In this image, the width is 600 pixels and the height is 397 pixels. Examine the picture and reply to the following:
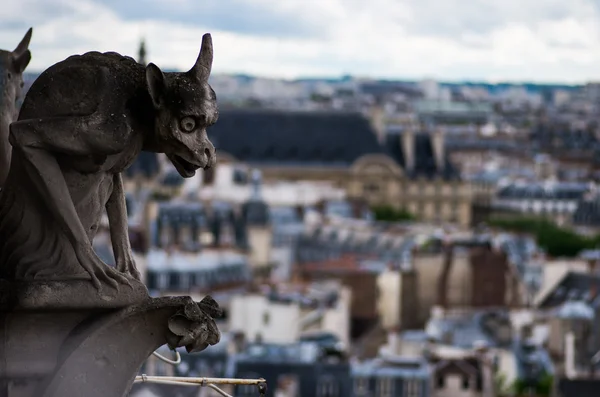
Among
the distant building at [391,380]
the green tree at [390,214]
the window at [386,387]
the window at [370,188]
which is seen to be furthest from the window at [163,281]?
the window at [370,188]

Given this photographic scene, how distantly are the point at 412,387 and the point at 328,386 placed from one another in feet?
4.87

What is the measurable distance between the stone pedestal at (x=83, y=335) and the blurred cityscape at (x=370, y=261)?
2370 millimetres

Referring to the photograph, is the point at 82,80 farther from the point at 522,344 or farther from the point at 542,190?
the point at 542,190

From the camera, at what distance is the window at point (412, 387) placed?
39.1 m

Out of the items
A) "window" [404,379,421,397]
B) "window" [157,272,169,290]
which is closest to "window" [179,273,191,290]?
"window" [157,272,169,290]

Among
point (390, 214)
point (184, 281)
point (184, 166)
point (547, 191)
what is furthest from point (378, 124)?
point (184, 166)

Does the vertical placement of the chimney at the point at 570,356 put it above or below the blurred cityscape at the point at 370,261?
below

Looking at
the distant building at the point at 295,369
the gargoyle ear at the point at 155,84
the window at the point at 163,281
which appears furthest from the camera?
the window at the point at 163,281

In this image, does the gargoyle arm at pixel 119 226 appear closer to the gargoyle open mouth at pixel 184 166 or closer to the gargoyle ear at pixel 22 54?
the gargoyle open mouth at pixel 184 166

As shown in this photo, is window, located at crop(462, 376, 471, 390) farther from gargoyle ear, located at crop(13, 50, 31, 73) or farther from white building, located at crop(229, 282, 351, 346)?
gargoyle ear, located at crop(13, 50, 31, 73)

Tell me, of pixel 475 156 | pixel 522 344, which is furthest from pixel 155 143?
pixel 475 156

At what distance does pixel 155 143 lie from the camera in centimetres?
599

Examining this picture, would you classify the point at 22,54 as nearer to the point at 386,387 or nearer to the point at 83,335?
the point at 83,335

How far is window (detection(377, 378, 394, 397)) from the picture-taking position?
3878 cm
